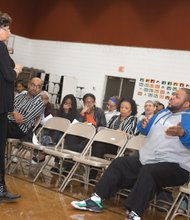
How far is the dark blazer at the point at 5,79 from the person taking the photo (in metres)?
3.18

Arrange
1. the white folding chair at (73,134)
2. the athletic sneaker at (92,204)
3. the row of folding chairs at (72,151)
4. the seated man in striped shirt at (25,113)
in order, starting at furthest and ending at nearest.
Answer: the seated man in striped shirt at (25,113) → the white folding chair at (73,134) → the row of folding chairs at (72,151) → the athletic sneaker at (92,204)

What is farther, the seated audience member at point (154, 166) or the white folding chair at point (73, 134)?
the white folding chair at point (73, 134)

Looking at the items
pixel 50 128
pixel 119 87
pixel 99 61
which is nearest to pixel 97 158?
pixel 50 128

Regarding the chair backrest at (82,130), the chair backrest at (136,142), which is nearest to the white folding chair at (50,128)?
the chair backrest at (82,130)

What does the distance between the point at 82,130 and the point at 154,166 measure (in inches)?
51.7

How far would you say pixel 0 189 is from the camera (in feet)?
11.1

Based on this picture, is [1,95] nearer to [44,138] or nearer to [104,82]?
[44,138]

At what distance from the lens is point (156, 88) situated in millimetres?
8656

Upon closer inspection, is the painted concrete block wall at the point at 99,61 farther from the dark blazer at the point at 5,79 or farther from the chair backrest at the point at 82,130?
the dark blazer at the point at 5,79

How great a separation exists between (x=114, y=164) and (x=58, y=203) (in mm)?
639

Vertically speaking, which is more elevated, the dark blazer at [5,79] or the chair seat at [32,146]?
the dark blazer at [5,79]

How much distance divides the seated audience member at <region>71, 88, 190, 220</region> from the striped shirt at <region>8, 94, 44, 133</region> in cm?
136

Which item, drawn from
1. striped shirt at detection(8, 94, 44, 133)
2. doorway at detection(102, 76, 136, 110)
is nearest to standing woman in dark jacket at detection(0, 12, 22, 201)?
striped shirt at detection(8, 94, 44, 133)

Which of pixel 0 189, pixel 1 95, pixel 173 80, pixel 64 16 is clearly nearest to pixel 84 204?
pixel 0 189
